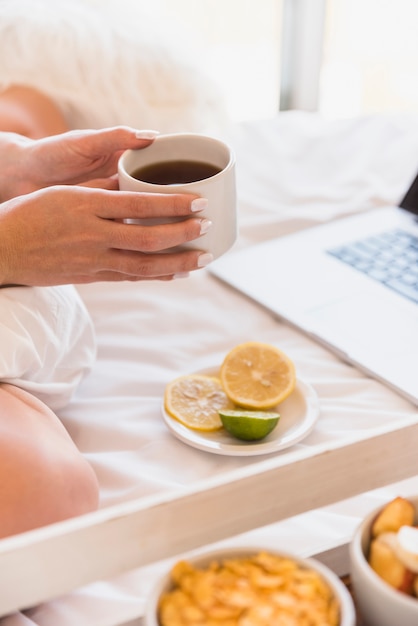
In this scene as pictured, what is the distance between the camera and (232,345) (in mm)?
1250

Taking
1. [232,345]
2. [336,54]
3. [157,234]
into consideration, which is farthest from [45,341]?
[336,54]

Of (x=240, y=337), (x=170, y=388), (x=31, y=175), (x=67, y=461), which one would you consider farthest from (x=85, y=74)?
(x=67, y=461)

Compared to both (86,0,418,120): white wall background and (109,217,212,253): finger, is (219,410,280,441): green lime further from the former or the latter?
(86,0,418,120): white wall background

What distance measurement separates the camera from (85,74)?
1556 millimetres

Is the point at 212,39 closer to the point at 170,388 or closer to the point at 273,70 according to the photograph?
the point at 273,70

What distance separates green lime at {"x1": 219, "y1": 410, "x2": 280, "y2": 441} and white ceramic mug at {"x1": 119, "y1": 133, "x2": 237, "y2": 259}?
195mm

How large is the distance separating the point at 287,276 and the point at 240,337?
16cm

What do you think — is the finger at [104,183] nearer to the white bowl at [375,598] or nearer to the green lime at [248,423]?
the green lime at [248,423]

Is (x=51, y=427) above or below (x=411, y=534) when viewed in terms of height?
below

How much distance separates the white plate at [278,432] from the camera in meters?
0.99

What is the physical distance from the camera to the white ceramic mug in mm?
888

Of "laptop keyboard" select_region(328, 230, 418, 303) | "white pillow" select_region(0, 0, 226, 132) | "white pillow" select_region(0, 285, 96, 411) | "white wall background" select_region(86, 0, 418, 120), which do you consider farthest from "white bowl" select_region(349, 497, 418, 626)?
"white wall background" select_region(86, 0, 418, 120)

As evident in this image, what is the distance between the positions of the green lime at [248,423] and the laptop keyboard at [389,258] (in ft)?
1.30

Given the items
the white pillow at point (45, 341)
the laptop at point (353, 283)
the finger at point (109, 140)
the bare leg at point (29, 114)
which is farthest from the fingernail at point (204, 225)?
the bare leg at point (29, 114)
